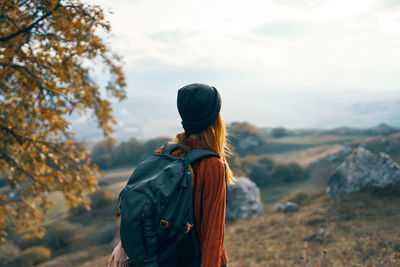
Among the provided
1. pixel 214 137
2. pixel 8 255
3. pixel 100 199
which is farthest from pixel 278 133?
pixel 214 137

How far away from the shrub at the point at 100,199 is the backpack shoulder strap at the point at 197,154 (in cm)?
2708

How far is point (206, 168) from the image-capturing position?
214 centimetres

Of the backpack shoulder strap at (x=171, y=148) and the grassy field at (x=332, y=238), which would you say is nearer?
the backpack shoulder strap at (x=171, y=148)

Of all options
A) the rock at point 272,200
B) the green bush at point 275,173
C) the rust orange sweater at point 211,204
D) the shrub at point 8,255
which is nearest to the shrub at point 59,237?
the shrub at point 8,255

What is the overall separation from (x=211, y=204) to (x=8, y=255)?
70.2ft

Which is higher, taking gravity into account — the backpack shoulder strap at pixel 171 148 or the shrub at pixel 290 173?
the backpack shoulder strap at pixel 171 148

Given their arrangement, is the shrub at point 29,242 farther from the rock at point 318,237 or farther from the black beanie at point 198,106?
the black beanie at point 198,106

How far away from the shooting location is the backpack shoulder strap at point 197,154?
2162 mm

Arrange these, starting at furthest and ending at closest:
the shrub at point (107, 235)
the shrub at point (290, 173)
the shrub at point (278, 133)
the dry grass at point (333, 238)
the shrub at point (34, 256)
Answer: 1. the shrub at point (278, 133)
2. the shrub at point (290, 173)
3. the shrub at point (107, 235)
4. the shrub at point (34, 256)
5. the dry grass at point (333, 238)

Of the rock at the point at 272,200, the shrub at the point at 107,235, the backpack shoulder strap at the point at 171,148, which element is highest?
the backpack shoulder strap at the point at 171,148

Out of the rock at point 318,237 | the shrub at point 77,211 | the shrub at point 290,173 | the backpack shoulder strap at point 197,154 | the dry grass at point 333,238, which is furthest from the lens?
the shrub at point 290,173

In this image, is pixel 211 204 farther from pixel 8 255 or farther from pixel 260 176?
pixel 260 176

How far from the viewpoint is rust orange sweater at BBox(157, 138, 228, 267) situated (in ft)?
6.80

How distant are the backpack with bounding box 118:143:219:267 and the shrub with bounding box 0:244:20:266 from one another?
65.1 feet
